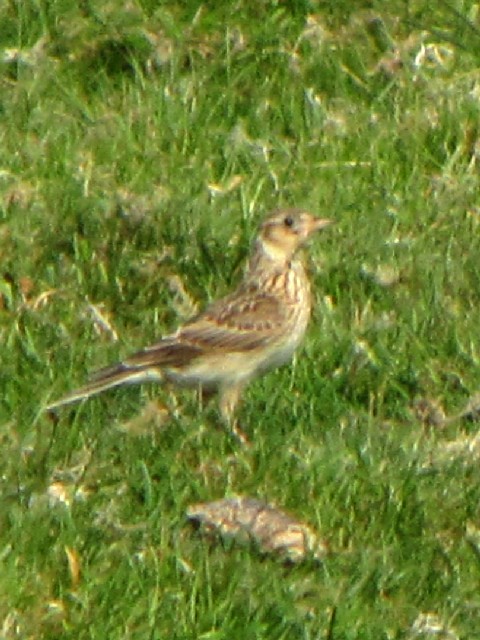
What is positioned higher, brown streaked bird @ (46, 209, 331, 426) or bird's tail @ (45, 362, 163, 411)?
bird's tail @ (45, 362, 163, 411)

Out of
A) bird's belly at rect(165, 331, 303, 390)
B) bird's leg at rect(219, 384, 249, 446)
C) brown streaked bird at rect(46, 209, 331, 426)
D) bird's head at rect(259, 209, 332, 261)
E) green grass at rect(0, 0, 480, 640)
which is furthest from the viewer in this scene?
bird's head at rect(259, 209, 332, 261)

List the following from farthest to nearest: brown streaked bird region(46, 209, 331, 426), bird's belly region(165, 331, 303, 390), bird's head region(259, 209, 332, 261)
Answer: bird's head region(259, 209, 332, 261)
bird's belly region(165, 331, 303, 390)
brown streaked bird region(46, 209, 331, 426)

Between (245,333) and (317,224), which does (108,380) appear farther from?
(317,224)

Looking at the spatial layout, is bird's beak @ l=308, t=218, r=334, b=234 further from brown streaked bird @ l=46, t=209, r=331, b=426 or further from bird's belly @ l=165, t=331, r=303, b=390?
bird's belly @ l=165, t=331, r=303, b=390

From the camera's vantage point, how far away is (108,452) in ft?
21.8

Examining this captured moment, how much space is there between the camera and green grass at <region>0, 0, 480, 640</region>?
595cm

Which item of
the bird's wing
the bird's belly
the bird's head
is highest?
the bird's head

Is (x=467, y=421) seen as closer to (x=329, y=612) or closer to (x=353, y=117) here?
(x=329, y=612)

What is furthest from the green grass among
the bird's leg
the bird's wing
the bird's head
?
the bird's head

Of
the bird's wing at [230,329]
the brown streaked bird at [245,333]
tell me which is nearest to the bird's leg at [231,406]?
the brown streaked bird at [245,333]

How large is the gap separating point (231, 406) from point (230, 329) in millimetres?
457

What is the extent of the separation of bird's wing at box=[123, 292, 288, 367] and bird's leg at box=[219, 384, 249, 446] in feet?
0.58

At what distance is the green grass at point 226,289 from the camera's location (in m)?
5.95

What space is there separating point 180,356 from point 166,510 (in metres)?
1.03
